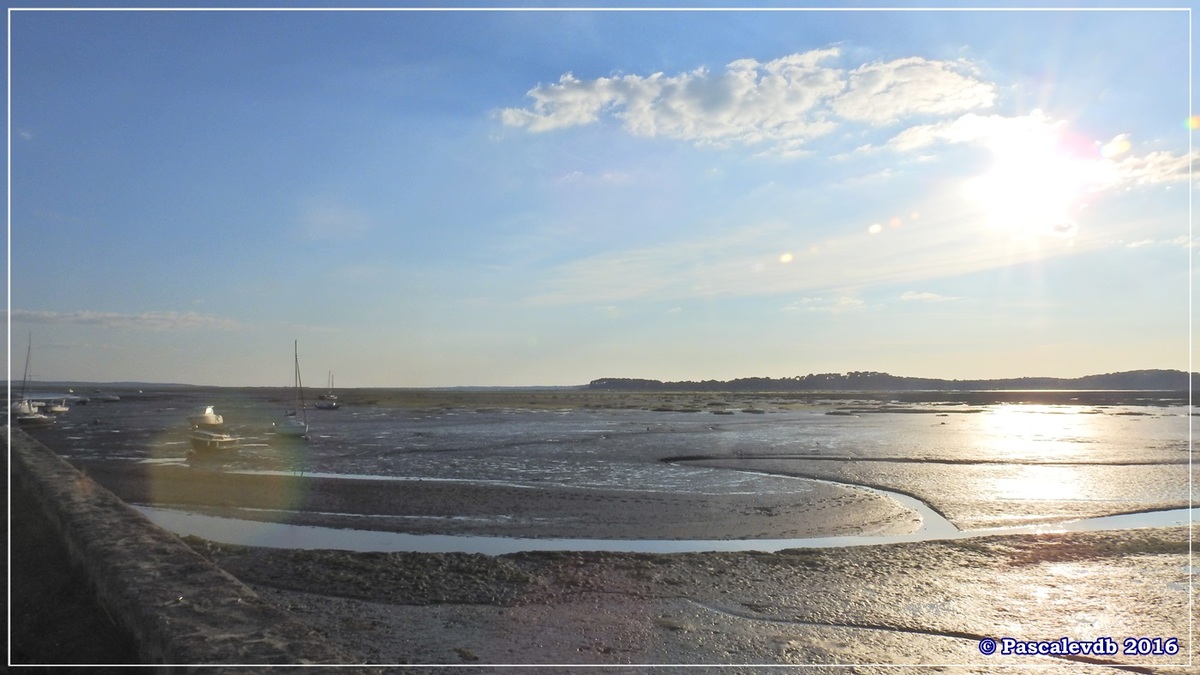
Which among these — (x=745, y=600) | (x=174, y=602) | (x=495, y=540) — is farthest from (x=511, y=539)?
(x=174, y=602)

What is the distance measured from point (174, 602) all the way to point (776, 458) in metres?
25.9

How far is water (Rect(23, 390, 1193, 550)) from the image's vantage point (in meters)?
20.8

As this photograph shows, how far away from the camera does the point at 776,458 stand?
101ft

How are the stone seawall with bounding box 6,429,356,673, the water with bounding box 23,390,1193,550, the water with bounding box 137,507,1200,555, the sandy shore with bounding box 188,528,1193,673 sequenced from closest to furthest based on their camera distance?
1. the stone seawall with bounding box 6,429,356,673
2. the sandy shore with bounding box 188,528,1193,673
3. the water with bounding box 137,507,1200,555
4. the water with bounding box 23,390,1193,550

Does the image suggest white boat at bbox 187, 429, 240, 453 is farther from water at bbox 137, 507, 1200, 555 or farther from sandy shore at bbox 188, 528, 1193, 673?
sandy shore at bbox 188, 528, 1193, 673

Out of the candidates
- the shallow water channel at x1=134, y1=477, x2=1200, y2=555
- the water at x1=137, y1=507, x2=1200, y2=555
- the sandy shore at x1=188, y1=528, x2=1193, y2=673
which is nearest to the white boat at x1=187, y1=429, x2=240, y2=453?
the shallow water channel at x1=134, y1=477, x2=1200, y2=555

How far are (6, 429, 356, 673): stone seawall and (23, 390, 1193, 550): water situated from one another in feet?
15.4

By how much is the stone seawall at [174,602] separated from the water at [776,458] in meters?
4.68

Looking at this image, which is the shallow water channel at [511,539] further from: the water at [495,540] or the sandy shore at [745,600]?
the sandy shore at [745,600]

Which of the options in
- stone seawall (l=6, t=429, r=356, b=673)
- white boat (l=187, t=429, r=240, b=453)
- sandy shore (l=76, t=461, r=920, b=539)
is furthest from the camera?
white boat (l=187, t=429, r=240, b=453)

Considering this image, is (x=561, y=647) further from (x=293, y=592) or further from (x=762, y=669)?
(x=293, y=592)

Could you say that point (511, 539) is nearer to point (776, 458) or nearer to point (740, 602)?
point (740, 602)

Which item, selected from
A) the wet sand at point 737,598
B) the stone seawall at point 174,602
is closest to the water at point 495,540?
the wet sand at point 737,598

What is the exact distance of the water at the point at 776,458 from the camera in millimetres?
20844
